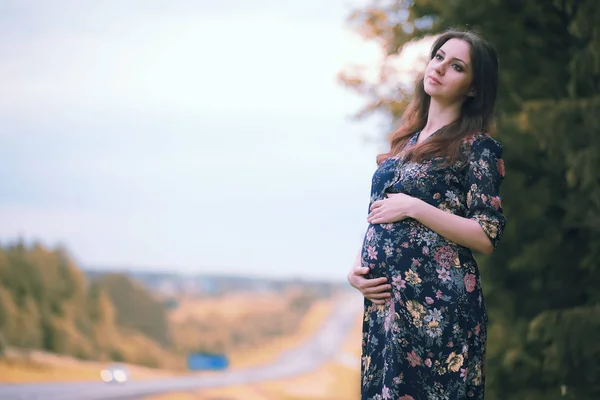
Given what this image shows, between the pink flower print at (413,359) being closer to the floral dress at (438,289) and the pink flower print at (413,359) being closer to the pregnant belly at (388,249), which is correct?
the floral dress at (438,289)

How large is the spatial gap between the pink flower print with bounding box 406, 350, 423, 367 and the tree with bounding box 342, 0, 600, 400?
320 centimetres

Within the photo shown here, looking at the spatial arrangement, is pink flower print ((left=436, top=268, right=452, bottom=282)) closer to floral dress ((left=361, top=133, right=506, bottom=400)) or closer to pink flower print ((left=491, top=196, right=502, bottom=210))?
floral dress ((left=361, top=133, right=506, bottom=400))

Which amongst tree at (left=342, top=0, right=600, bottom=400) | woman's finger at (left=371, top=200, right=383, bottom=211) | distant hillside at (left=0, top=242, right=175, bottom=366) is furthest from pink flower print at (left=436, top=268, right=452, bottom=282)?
distant hillside at (left=0, top=242, right=175, bottom=366)

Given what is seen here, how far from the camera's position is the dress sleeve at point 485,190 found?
2344 millimetres

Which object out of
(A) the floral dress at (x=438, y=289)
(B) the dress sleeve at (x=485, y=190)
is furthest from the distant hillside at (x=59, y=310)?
(B) the dress sleeve at (x=485, y=190)

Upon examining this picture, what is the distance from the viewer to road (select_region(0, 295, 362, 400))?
1405 centimetres

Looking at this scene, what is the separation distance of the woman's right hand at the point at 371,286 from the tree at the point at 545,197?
3.12 m

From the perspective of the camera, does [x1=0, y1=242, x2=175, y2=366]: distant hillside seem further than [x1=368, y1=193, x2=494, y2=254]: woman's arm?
Yes

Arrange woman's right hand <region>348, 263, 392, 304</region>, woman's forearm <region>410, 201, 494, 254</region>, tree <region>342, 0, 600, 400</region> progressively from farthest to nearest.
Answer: tree <region>342, 0, 600, 400</region>
woman's right hand <region>348, 263, 392, 304</region>
woman's forearm <region>410, 201, 494, 254</region>

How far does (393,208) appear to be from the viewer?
7.88 feet

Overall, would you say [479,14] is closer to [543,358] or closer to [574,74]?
[574,74]

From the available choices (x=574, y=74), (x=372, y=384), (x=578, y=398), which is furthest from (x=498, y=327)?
(x=372, y=384)

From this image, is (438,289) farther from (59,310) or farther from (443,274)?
(59,310)

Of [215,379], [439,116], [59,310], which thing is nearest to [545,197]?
[439,116]
